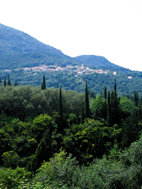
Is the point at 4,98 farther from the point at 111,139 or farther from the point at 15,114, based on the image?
the point at 111,139

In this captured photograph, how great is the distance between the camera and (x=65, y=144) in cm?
3356

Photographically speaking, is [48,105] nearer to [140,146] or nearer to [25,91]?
[25,91]

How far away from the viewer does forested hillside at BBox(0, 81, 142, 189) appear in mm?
15242

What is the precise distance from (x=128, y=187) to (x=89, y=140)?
19.8 metres

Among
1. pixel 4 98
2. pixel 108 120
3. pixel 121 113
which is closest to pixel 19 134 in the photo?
pixel 4 98

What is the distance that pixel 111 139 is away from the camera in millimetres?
36281

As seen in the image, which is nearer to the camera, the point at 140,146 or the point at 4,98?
the point at 140,146

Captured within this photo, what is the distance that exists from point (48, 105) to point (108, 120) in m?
17.7

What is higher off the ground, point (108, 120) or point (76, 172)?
point (76, 172)

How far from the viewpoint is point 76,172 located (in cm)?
1595

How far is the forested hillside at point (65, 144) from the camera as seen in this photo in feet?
50.0

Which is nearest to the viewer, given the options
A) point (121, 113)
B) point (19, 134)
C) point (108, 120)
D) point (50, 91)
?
point (19, 134)

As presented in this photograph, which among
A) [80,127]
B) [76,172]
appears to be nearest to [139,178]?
[76,172]

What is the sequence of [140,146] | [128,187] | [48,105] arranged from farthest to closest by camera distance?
[48,105] < [140,146] < [128,187]
